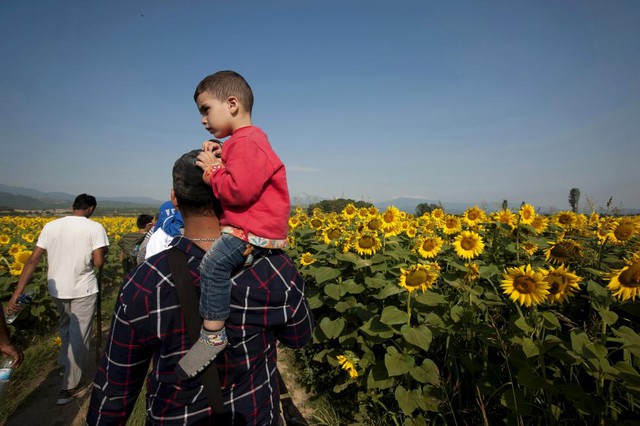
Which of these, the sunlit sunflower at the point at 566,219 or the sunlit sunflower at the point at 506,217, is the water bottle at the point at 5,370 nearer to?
the sunlit sunflower at the point at 506,217

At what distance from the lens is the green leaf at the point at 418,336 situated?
101 inches

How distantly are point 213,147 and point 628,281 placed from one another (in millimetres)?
2741

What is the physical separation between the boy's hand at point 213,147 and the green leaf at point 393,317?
2.01 metres

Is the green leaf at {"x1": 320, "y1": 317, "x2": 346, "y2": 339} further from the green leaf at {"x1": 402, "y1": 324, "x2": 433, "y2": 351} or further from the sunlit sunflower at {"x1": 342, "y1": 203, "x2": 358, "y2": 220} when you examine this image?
the sunlit sunflower at {"x1": 342, "y1": 203, "x2": 358, "y2": 220}

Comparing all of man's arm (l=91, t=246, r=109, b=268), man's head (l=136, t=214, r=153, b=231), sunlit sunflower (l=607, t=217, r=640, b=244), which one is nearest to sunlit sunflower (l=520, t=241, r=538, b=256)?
sunlit sunflower (l=607, t=217, r=640, b=244)

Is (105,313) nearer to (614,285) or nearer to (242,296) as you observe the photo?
(242,296)

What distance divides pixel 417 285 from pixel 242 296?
1826mm

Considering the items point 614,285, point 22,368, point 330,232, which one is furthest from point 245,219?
point 22,368

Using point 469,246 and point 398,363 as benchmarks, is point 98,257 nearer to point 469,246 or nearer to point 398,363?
point 398,363

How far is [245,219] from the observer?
5.62 ft

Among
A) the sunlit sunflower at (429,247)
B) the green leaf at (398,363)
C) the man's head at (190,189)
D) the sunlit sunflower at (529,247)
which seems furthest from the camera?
the sunlit sunflower at (429,247)

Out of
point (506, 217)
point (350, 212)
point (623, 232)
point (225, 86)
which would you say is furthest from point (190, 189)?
point (350, 212)

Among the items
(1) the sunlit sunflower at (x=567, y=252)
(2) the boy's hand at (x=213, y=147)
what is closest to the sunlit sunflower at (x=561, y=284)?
(1) the sunlit sunflower at (x=567, y=252)

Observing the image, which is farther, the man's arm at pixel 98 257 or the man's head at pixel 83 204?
the man's head at pixel 83 204
